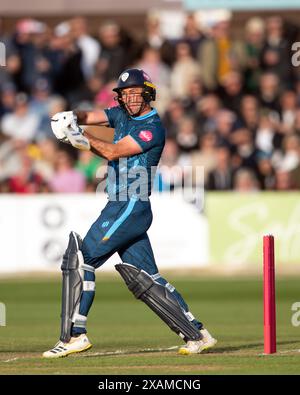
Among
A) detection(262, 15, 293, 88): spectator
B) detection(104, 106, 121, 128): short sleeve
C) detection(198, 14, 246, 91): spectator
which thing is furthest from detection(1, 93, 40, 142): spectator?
detection(104, 106, 121, 128): short sleeve

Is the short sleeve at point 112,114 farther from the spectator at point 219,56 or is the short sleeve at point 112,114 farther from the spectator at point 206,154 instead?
the spectator at point 219,56

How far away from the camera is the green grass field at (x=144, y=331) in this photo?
921 centimetres

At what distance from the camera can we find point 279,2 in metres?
21.6

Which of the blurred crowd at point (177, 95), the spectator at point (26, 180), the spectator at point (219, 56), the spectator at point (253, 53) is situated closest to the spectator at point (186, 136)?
the blurred crowd at point (177, 95)

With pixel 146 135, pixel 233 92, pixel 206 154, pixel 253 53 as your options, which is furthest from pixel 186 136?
pixel 146 135

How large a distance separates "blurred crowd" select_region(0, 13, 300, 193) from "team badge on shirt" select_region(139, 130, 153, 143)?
9.73m

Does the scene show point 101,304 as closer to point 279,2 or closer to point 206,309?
point 206,309

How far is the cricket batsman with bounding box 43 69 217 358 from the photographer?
32.2ft

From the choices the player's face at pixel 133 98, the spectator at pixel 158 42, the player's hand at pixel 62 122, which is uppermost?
the spectator at pixel 158 42

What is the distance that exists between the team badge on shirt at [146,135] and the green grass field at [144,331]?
1.74m

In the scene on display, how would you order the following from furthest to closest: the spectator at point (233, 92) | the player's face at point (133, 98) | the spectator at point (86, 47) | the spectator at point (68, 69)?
the spectator at point (86, 47) < the spectator at point (68, 69) < the spectator at point (233, 92) < the player's face at point (133, 98)

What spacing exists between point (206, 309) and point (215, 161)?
5.67 metres

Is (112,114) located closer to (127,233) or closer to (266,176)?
(127,233)

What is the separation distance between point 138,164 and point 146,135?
26 cm
